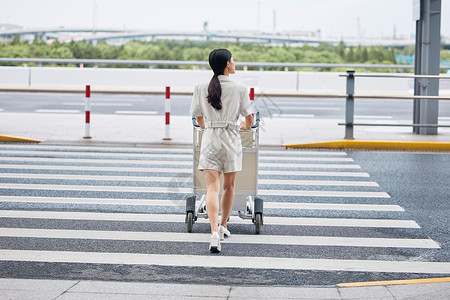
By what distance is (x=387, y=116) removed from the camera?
20.5 m

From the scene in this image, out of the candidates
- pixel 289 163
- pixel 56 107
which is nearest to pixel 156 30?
pixel 56 107

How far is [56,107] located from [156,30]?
165 ft

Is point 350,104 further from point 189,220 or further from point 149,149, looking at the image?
point 189,220

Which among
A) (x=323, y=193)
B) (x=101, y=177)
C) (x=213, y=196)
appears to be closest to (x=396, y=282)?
(x=213, y=196)

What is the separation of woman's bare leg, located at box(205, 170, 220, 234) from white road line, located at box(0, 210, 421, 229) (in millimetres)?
1150

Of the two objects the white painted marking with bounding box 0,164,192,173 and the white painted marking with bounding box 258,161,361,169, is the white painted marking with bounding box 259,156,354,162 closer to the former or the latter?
the white painted marking with bounding box 258,161,361,169

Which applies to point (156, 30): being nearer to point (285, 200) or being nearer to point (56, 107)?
point (56, 107)

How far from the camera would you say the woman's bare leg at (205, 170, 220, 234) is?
265 inches

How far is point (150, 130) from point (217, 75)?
9.11m

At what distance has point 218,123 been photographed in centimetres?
663

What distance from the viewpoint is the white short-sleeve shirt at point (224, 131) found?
6.61 metres

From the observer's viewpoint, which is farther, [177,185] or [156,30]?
[156,30]

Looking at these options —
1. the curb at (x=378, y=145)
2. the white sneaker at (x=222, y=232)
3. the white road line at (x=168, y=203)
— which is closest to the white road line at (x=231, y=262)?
the white sneaker at (x=222, y=232)

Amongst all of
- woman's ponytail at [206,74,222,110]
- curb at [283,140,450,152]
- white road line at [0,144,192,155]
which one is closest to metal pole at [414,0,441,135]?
curb at [283,140,450,152]
